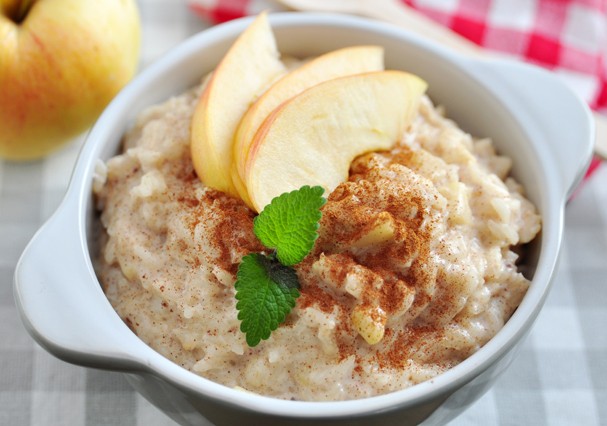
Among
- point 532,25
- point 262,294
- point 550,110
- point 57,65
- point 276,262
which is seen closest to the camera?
point 262,294

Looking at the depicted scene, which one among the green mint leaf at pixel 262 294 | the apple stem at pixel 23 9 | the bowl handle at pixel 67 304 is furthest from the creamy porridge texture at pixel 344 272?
the apple stem at pixel 23 9

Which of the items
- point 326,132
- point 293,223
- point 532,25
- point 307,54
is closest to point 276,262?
point 293,223

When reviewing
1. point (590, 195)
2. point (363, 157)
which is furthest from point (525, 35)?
point (363, 157)

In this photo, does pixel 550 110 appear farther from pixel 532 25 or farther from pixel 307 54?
pixel 532 25

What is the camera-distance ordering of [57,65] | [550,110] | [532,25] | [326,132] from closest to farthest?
[326,132] < [550,110] < [57,65] < [532,25]

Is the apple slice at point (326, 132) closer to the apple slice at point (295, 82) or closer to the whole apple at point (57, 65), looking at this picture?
the apple slice at point (295, 82)

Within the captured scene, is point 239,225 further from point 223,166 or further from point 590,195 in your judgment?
point 590,195
